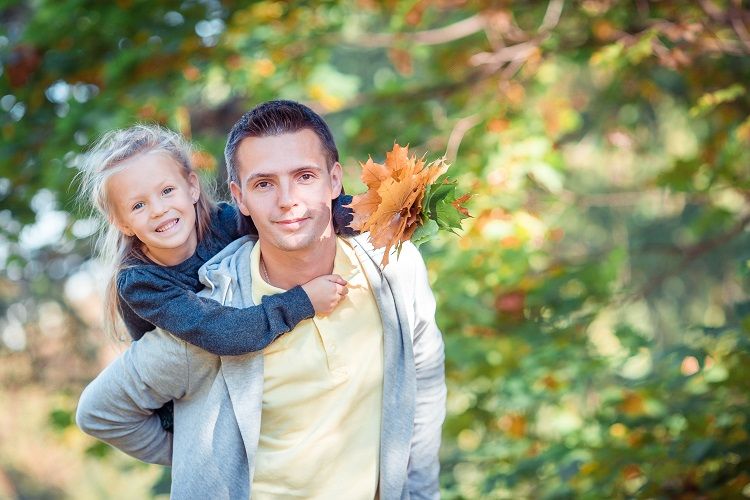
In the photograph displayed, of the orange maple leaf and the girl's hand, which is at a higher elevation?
the orange maple leaf

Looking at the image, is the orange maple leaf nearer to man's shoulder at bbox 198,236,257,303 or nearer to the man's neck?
the man's neck

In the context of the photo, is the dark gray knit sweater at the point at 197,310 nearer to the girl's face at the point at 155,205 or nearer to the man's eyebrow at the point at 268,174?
the girl's face at the point at 155,205

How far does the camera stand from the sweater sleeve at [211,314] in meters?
2.14

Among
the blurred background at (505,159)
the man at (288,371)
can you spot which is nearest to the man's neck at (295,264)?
the man at (288,371)

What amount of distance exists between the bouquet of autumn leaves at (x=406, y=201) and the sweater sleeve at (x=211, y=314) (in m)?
0.28

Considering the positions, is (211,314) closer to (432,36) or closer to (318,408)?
(318,408)

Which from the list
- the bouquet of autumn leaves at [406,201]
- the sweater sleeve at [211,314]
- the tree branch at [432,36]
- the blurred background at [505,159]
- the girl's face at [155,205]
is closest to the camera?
the bouquet of autumn leaves at [406,201]

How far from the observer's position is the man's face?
2193mm

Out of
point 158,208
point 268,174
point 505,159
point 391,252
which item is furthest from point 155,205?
point 505,159

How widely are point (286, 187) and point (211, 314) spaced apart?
0.31m

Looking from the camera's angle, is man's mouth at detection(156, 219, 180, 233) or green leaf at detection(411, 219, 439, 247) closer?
green leaf at detection(411, 219, 439, 247)

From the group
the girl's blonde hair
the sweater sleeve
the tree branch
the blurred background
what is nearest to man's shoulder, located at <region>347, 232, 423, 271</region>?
the sweater sleeve

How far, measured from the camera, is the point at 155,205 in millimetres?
2254

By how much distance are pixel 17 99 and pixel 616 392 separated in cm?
311
